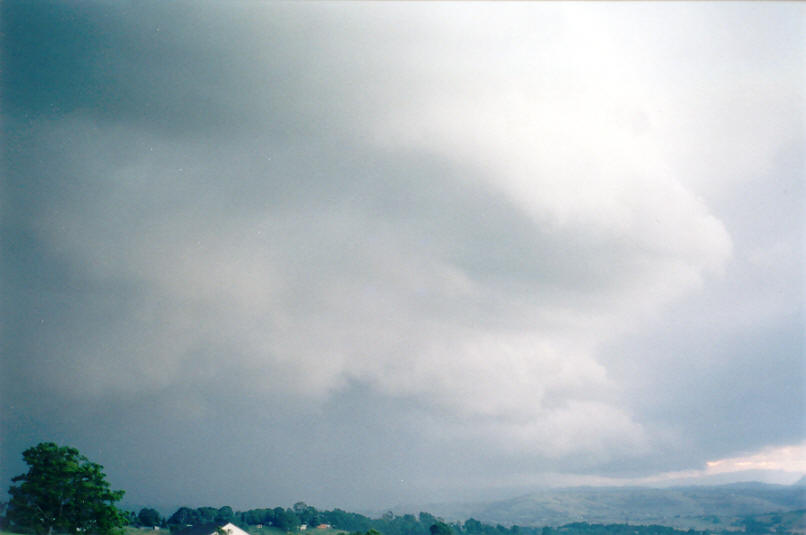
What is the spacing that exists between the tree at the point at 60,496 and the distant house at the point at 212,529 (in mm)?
13973

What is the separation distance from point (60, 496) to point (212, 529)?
16335mm

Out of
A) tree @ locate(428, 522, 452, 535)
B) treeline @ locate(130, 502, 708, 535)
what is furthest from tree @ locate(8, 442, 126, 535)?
tree @ locate(428, 522, 452, 535)

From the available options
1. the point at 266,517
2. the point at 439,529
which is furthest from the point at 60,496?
the point at 439,529

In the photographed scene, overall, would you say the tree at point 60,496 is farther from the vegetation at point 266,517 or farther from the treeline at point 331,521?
the treeline at point 331,521

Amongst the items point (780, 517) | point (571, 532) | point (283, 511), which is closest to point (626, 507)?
point (571, 532)

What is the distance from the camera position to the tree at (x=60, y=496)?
22.5 metres

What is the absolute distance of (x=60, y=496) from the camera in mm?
22984

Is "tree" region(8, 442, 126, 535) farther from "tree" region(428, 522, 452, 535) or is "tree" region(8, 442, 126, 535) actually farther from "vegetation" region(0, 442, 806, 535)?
"tree" region(428, 522, 452, 535)

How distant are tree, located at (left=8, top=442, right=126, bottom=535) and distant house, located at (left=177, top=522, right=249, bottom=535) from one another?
1397 cm

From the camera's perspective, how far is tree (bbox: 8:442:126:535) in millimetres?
22453

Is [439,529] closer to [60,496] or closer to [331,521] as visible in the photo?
[331,521]

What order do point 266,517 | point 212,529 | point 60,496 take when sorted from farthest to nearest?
point 266,517 < point 212,529 < point 60,496

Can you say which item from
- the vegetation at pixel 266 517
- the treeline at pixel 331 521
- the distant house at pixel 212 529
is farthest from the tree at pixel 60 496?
the distant house at pixel 212 529

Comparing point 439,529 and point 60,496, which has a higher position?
point 60,496
